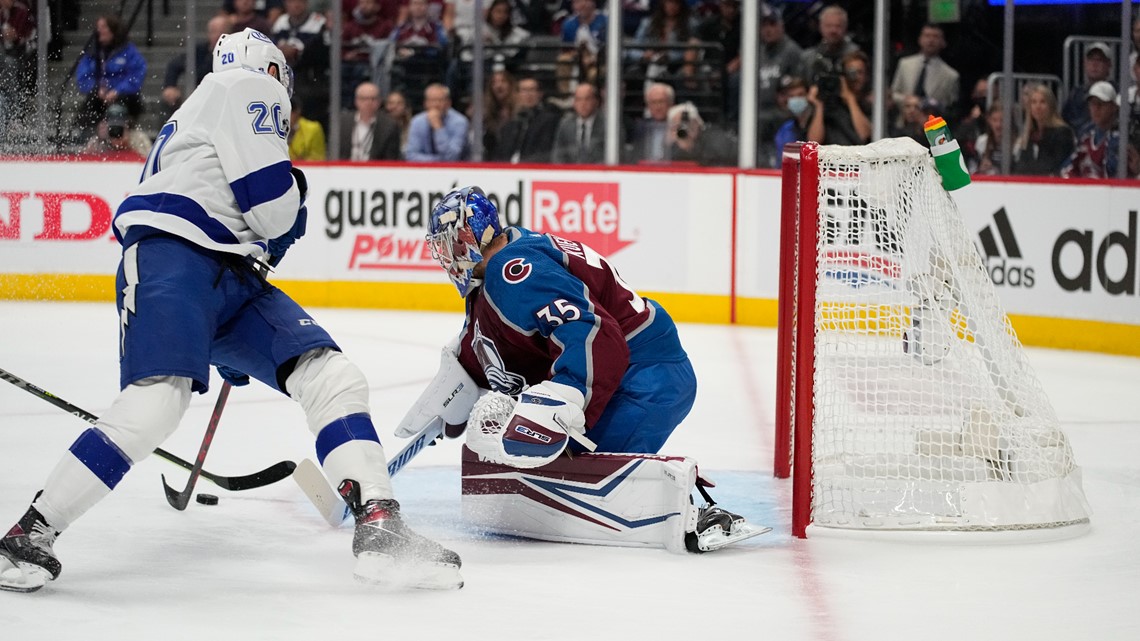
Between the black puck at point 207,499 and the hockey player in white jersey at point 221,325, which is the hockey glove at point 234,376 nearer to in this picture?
the hockey player in white jersey at point 221,325

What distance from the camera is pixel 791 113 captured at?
333 inches

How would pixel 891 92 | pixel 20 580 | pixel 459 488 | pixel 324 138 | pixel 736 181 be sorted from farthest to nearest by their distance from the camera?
1. pixel 324 138
2. pixel 891 92
3. pixel 736 181
4. pixel 459 488
5. pixel 20 580

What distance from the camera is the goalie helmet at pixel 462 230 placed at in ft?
10.7

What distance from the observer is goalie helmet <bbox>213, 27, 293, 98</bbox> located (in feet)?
10.3

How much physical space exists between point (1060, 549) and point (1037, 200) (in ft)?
12.8

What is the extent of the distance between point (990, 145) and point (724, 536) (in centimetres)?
505

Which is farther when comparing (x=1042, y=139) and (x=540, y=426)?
(x=1042, y=139)

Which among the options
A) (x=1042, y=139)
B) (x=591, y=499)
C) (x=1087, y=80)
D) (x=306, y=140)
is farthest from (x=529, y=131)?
(x=591, y=499)

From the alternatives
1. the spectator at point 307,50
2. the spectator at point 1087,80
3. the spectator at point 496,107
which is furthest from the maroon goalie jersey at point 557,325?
the spectator at point 307,50

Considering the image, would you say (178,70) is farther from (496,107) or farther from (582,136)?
(582,136)

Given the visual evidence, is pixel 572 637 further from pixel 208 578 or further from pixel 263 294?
pixel 263 294

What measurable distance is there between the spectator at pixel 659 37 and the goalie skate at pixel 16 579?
21.1 ft

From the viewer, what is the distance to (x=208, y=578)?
3.01 m

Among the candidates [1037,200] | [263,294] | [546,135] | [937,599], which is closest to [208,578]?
[263,294]
